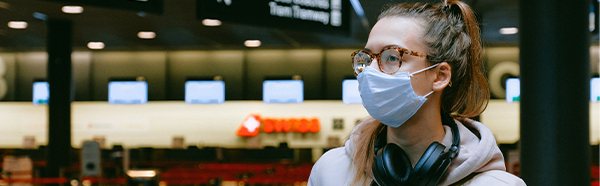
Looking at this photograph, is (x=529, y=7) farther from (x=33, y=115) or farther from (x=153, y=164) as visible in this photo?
(x=33, y=115)

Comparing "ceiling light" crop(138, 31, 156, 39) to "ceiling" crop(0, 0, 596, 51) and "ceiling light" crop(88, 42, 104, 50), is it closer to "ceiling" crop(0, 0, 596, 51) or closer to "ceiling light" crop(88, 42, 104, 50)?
"ceiling" crop(0, 0, 596, 51)

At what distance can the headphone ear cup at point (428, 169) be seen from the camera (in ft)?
3.27

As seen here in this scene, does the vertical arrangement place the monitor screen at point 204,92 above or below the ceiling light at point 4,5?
below

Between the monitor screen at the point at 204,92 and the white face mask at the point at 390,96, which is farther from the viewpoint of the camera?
the monitor screen at the point at 204,92

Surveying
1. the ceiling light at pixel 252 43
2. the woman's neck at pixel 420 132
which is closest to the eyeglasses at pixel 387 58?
the woman's neck at pixel 420 132

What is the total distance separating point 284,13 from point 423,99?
3088 millimetres

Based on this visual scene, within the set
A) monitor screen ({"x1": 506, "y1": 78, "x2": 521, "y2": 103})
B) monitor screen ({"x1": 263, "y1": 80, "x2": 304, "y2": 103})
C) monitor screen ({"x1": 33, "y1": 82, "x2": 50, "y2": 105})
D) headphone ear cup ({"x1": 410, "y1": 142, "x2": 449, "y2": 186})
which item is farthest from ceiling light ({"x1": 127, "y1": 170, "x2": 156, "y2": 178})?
monitor screen ({"x1": 33, "y1": 82, "x2": 50, "y2": 105})

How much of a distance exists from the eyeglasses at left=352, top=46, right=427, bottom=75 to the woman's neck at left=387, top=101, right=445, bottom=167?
0.41 ft

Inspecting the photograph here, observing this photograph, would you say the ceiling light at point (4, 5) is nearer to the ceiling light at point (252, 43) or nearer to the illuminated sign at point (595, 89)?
the ceiling light at point (252, 43)

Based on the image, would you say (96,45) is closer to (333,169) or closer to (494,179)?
(333,169)

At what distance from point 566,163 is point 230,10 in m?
2.59

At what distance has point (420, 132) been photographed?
1.11 m

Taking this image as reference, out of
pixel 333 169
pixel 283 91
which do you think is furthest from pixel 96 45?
pixel 333 169

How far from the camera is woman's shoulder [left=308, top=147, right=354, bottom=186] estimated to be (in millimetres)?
1178
